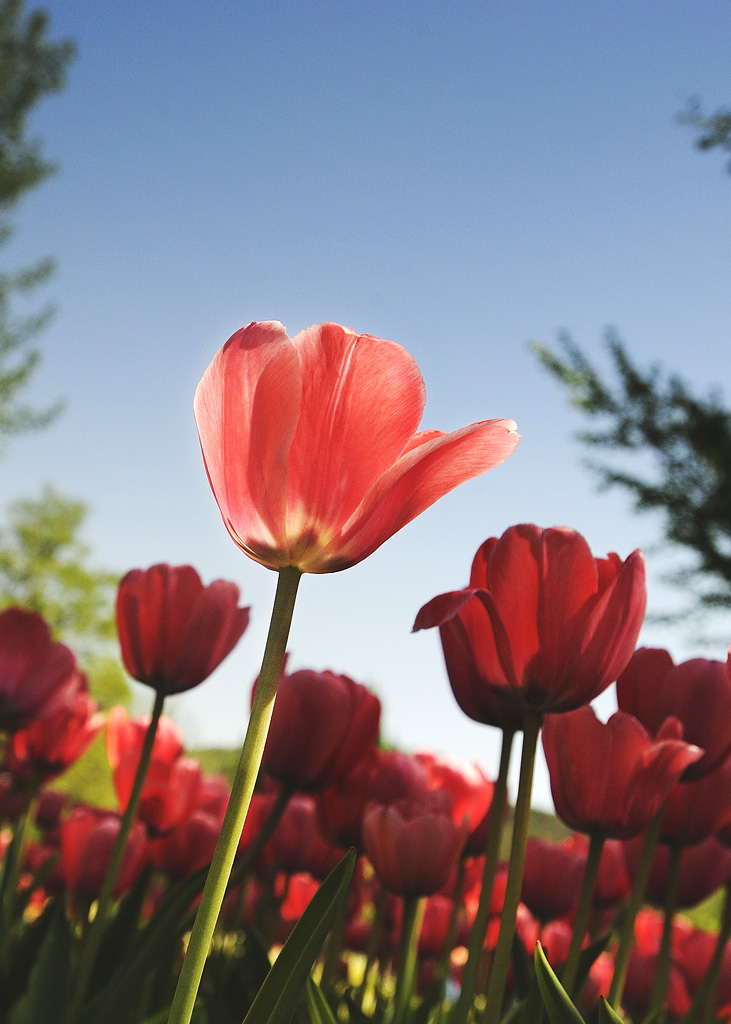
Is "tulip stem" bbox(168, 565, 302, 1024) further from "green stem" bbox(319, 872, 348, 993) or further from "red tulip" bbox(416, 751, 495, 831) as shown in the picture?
"red tulip" bbox(416, 751, 495, 831)

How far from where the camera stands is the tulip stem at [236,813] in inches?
13.9

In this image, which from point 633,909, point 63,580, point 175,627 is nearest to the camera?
point 633,909

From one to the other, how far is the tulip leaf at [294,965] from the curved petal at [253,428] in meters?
0.17

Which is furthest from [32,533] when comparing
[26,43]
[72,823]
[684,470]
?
[72,823]

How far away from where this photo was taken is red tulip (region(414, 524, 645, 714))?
51 centimetres

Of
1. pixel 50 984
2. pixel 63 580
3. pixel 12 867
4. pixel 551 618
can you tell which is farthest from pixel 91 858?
pixel 63 580

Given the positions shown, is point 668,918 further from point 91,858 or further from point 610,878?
point 91,858

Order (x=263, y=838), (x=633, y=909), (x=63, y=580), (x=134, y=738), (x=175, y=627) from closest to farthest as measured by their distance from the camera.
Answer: (x=633, y=909), (x=263, y=838), (x=175, y=627), (x=134, y=738), (x=63, y=580)

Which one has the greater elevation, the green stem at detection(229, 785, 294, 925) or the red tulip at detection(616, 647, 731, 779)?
the red tulip at detection(616, 647, 731, 779)

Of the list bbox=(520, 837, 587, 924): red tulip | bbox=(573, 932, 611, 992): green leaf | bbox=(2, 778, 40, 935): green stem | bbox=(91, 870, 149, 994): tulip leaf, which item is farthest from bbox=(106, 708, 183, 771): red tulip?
bbox=(573, 932, 611, 992): green leaf

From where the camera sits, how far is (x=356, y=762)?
0.88m

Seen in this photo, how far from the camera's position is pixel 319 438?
1.45 feet

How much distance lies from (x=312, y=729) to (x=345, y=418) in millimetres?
466

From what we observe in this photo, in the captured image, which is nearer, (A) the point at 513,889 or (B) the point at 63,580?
(A) the point at 513,889
